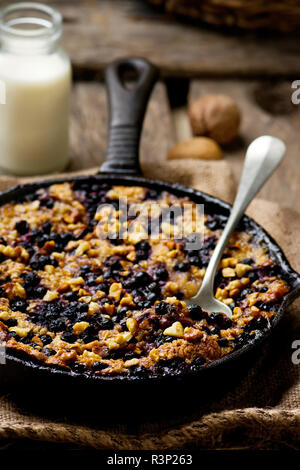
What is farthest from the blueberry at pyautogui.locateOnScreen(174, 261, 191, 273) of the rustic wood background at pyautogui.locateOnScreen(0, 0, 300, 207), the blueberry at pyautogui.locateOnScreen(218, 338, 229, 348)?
the rustic wood background at pyautogui.locateOnScreen(0, 0, 300, 207)

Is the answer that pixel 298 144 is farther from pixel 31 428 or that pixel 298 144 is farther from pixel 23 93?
pixel 31 428

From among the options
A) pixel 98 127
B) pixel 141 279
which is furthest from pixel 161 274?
pixel 98 127

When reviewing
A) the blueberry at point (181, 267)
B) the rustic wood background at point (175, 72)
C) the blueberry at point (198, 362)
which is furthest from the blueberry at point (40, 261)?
the rustic wood background at point (175, 72)

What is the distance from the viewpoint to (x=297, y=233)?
8.77ft

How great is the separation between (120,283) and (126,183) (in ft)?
1.62

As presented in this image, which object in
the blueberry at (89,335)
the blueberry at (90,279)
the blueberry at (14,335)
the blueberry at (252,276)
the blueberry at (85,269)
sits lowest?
the blueberry at (89,335)

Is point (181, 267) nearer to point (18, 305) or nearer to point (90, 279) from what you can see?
point (90, 279)

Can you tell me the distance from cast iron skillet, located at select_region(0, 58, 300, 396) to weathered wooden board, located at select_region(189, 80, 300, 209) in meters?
0.64

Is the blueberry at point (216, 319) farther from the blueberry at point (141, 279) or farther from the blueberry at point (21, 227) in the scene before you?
the blueberry at point (21, 227)

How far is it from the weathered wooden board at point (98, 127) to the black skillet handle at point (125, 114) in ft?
1.07

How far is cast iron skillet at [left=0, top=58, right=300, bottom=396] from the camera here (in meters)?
1.72

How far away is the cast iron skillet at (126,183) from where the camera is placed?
67.6 inches

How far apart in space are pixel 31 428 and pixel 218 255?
2.51 ft

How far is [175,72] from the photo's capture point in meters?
3.84
